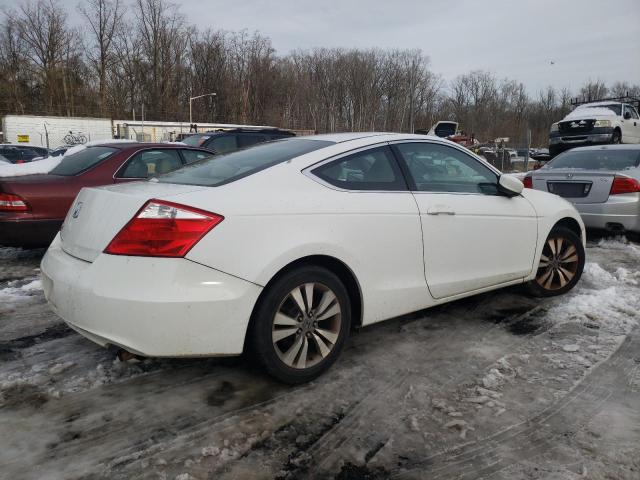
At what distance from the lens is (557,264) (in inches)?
176

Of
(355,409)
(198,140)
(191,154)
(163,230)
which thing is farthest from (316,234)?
(198,140)

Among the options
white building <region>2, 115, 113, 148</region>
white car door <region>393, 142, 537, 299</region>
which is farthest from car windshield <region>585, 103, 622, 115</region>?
white building <region>2, 115, 113, 148</region>

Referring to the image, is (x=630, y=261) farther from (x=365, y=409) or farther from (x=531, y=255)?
(x=365, y=409)

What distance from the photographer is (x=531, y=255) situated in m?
4.14

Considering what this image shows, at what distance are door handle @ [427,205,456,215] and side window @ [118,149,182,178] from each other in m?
3.63

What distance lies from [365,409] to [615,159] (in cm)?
664

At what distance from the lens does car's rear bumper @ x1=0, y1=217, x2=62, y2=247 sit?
5.06 meters

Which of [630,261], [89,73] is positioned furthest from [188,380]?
[89,73]

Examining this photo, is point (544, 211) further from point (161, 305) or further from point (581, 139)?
point (581, 139)

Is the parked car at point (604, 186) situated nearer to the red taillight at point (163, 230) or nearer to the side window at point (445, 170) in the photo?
the side window at point (445, 170)

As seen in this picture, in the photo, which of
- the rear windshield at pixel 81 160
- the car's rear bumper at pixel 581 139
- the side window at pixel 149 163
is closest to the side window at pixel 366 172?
the side window at pixel 149 163

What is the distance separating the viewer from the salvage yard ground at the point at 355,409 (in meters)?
2.13

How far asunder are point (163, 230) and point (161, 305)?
36 centimetres

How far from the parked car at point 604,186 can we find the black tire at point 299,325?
17.4 ft
